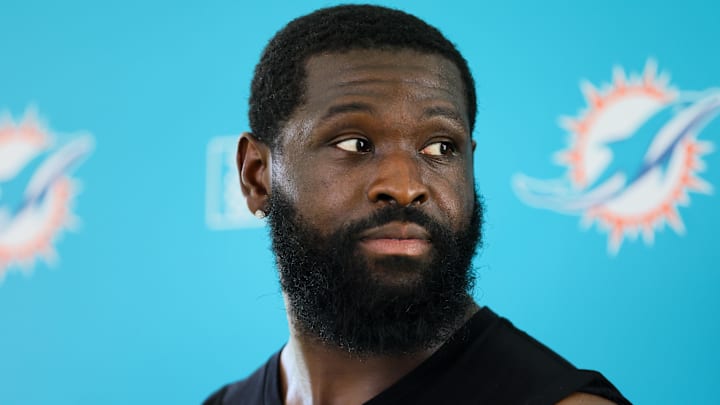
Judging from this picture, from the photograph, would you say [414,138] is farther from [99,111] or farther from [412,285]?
[99,111]

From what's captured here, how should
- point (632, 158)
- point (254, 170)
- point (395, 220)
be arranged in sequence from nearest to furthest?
point (395, 220)
point (254, 170)
point (632, 158)

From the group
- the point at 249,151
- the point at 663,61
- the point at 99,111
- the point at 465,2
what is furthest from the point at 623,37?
the point at 99,111

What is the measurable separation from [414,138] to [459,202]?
11cm

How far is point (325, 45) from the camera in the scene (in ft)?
3.42

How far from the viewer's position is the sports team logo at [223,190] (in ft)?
6.11

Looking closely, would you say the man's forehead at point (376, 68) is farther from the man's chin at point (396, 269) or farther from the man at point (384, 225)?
the man's chin at point (396, 269)

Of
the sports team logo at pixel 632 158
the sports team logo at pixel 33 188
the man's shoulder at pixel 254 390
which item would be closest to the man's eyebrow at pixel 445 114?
the man's shoulder at pixel 254 390

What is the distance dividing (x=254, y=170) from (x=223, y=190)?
74 centimetres

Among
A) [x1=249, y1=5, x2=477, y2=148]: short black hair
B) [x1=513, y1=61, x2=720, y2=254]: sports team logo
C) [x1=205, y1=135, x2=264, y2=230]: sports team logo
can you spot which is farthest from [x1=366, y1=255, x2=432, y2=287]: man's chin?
[x1=205, y1=135, x2=264, y2=230]: sports team logo

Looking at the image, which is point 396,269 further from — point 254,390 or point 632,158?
point 632,158

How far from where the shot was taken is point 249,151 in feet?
3.81

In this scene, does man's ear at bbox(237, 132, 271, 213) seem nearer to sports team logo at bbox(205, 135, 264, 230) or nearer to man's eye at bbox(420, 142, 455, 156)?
man's eye at bbox(420, 142, 455, 156)

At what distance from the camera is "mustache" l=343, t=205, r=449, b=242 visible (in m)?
0.92

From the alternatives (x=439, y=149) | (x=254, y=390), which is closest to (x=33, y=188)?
(x=254, y=390)
